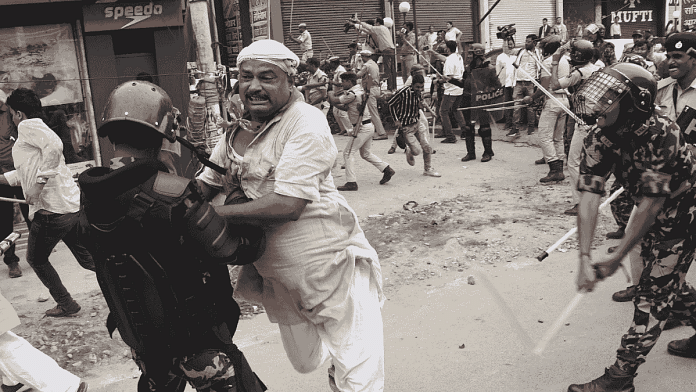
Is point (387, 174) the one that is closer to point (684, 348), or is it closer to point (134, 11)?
point (134, 11)

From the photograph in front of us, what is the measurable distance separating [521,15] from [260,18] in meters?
21.8

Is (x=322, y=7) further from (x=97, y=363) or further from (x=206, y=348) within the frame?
(x=206, y=348)

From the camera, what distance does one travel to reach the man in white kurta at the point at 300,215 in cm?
264

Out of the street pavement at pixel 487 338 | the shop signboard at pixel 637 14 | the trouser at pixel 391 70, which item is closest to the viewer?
the street pavement at pixel 487 338

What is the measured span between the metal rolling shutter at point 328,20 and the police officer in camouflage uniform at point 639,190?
17.8 metres

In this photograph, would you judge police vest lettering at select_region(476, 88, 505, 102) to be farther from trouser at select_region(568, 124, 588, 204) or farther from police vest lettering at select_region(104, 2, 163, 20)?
police vest lettering at select_region(104, 2, 163, 20)

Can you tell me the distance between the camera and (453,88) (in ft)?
44.3

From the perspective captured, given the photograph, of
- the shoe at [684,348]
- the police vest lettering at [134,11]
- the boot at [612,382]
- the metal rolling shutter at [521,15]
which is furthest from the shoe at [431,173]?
the metal rolling shutter at [521,15]

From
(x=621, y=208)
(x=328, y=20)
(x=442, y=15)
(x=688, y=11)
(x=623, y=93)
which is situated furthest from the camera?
(x=688, y=11)

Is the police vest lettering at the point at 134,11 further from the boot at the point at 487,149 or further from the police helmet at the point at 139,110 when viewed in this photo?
the police helmet at the point at 139,110

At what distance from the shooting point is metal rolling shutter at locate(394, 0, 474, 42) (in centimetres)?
2270

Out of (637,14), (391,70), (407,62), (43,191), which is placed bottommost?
(43,191)

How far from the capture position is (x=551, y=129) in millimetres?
9625

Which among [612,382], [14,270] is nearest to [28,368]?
[612,382]
